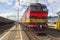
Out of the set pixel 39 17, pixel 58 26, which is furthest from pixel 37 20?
pixel 58 26

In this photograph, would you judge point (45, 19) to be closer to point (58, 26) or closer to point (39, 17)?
point (39, 17)

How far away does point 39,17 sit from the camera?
25.6 m

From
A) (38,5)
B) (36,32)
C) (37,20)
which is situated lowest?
(36,32)

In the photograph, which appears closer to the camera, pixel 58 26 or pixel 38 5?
pixel 38 5

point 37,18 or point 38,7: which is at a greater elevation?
point 38,7

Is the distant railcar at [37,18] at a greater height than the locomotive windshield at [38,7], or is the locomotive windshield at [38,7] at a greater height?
the locomotive windshield at [38,7]

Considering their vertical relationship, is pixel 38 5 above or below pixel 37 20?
above

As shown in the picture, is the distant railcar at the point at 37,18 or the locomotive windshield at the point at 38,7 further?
the locomotive windshield at the point at 38,7

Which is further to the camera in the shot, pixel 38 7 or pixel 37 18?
pixel 38 7

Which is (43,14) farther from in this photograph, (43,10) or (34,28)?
(34,28)

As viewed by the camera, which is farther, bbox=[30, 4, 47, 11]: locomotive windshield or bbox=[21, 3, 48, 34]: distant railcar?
bbox=[30, 4, 47, 11]: locomotive windshield

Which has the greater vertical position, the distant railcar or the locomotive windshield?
the locomotive windshield

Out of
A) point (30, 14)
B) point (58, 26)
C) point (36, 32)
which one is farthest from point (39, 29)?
point (58, 26)

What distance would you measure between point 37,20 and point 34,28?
3.89ft
